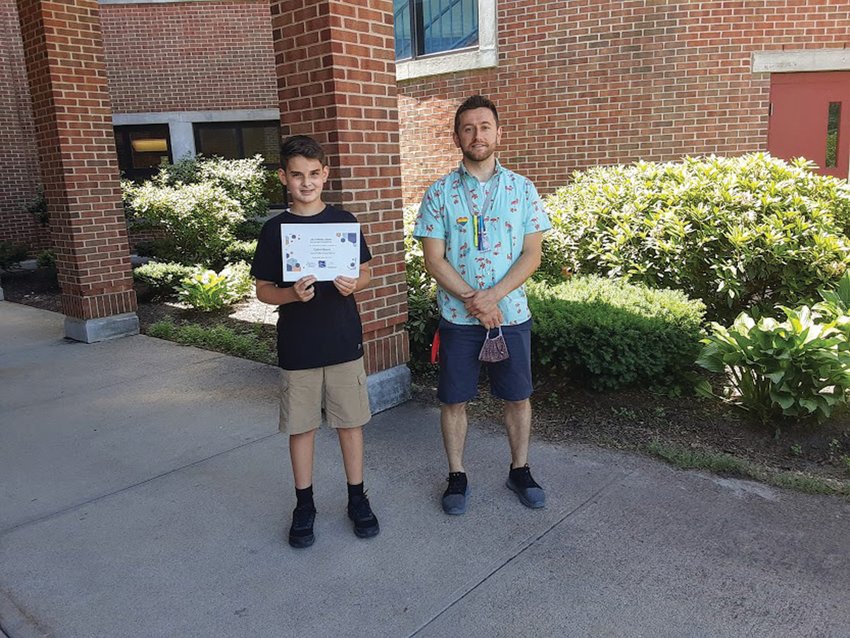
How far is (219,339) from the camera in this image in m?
6.75

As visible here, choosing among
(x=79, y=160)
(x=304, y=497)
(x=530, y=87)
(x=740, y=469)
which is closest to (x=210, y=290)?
(x=79, y=160)

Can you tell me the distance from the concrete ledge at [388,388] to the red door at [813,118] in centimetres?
617

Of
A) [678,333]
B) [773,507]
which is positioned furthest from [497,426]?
[773,507]

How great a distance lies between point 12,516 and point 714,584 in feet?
11.0

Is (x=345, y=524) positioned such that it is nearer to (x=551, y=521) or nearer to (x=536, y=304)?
(x=551, y=521)

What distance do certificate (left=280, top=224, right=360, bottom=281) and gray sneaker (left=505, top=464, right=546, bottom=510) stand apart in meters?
1.38

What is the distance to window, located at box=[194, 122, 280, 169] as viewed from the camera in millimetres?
14868

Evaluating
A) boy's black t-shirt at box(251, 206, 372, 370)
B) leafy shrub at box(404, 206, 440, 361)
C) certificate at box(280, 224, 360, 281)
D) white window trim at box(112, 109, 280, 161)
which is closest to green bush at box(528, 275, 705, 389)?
leafy shrub at box(404, 206, 440, 361)

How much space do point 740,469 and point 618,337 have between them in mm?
1081

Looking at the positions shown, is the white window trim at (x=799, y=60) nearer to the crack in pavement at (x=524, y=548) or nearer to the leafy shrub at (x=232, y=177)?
the crack in pavement at (x=524, y=548)

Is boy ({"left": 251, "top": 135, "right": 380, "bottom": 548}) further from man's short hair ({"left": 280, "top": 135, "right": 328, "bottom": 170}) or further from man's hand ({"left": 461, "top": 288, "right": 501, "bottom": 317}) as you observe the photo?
man's hand ({"left": 461, "top": 288, "right": 501, "bottom": 317})

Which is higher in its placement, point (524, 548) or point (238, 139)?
point (238, 139)

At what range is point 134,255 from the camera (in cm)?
1406

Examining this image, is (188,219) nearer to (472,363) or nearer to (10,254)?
(10,254)
